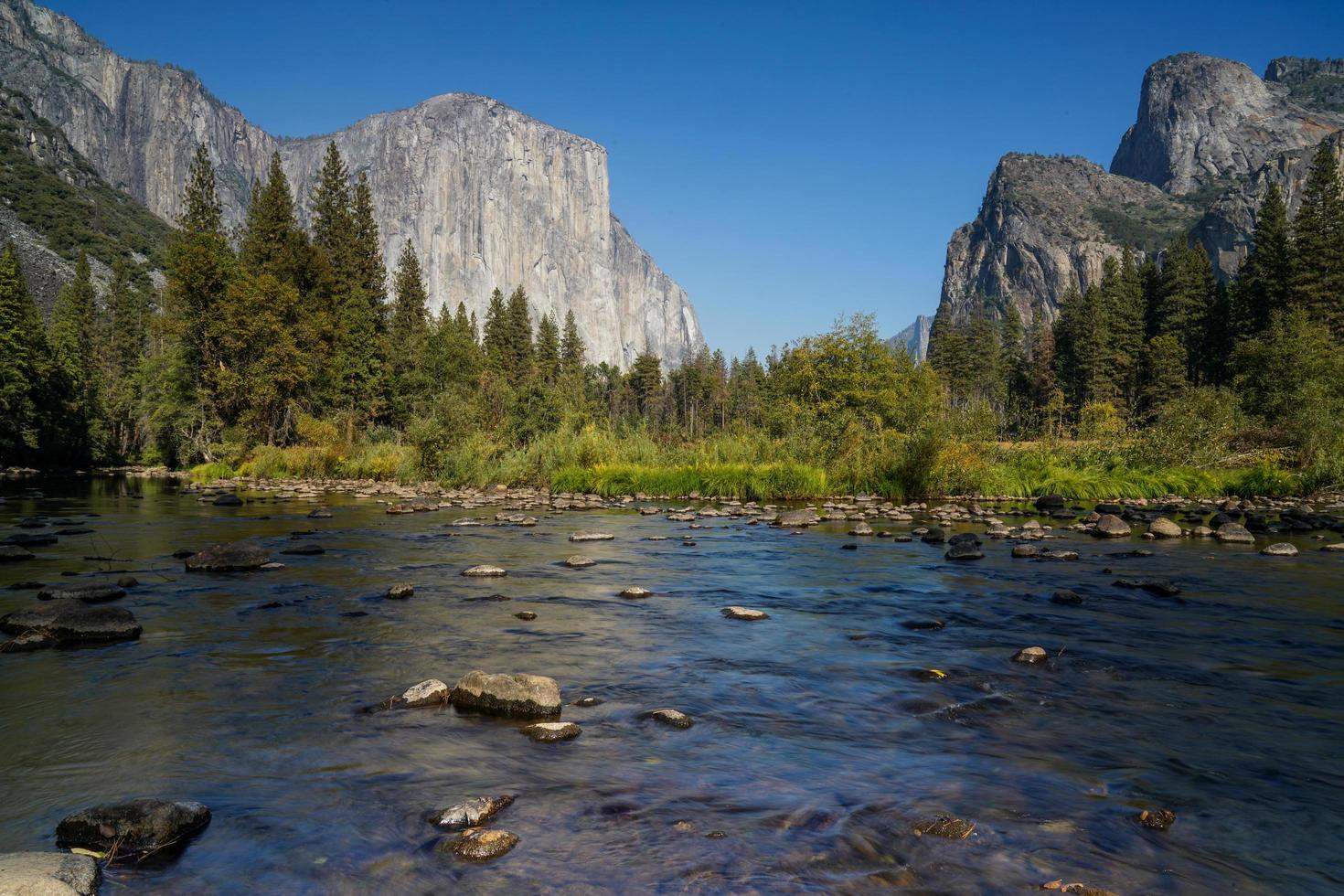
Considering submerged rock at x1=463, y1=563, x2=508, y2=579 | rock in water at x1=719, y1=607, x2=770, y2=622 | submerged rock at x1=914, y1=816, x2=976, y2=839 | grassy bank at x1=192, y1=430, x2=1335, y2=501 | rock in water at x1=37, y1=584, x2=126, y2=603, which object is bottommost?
submerged rock at x1=914, y1=816, x2=976, y2=839

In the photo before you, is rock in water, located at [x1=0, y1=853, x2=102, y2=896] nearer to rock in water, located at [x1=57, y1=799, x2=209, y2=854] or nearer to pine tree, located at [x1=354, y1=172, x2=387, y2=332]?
rock in water, located at [x1=57, y1=799, x2=209, y2=854]

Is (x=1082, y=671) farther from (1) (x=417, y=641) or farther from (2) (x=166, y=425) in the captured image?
(2) (x=166, y=425)

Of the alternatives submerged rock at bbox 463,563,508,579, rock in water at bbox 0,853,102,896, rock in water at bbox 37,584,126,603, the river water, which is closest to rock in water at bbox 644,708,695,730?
the river water

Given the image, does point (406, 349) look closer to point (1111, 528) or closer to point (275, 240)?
point (275, 240)

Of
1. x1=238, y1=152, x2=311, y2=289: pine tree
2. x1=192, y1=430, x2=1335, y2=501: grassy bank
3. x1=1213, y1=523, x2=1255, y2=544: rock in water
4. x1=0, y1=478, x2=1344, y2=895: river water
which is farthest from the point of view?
x1=238, y1=152, x2=311, y2=289: pine tree

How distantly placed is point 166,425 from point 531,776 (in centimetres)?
5494

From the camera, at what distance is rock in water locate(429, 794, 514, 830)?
13.3 ft

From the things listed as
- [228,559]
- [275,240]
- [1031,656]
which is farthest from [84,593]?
[275,240]

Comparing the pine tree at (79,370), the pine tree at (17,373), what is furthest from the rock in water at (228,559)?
the pine tree at (79,370)

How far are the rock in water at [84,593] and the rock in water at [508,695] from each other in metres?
6.53

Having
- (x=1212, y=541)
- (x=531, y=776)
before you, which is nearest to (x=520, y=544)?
(x=531, y=776)

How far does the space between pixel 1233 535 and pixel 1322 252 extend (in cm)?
6798

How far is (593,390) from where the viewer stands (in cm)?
9994

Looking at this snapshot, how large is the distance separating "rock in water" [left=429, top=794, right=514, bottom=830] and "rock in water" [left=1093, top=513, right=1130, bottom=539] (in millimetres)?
16344
